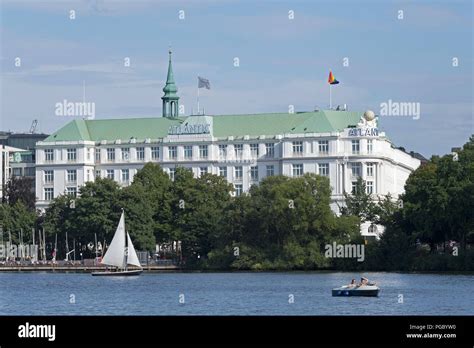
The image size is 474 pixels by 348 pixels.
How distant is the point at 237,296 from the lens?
96.8m

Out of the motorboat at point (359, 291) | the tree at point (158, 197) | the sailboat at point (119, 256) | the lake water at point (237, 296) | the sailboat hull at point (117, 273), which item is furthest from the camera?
the tree at point (158, 197)

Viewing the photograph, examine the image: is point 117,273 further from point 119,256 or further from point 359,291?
point 359,291

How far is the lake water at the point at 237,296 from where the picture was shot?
269 feet

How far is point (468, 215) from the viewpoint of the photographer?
139 meters

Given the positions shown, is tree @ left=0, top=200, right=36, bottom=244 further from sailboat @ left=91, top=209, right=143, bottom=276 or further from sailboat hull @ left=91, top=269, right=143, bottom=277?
sailboat @ left=91, top=209, right=143, bottom=276

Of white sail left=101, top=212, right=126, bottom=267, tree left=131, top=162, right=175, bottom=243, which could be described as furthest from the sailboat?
tree left=131, top=162, right=175, bottom=243

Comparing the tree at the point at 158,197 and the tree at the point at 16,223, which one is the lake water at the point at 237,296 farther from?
the tree at the point at 16,223

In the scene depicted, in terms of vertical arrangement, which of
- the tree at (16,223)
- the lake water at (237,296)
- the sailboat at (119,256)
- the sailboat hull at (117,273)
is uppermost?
the tree at (16,223)

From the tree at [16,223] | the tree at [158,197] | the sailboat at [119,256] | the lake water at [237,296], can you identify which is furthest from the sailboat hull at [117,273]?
the tree at [16,223]

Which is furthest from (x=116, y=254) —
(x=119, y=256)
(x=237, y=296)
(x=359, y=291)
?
(x=359, y=291)

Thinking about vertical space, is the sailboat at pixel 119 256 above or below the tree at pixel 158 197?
below
